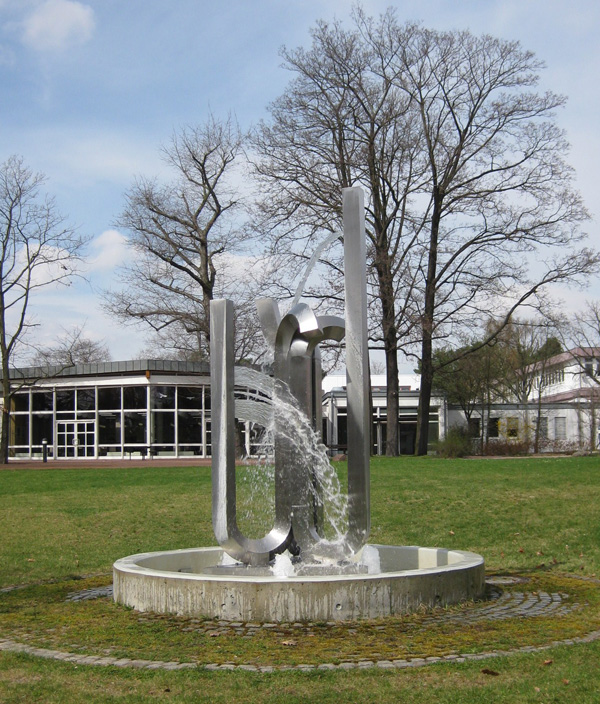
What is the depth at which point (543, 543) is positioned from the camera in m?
12.2

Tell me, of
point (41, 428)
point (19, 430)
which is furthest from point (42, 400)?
point (19, 430)

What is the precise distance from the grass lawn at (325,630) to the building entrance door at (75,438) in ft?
59.6

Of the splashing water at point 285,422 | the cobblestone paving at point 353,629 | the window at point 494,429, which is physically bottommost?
the cobblestone paving at point 353,629

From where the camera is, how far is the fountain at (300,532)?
7.28 m

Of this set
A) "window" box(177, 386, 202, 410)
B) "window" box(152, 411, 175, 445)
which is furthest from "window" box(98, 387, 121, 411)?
"window" box(177, 386, 202, 410)

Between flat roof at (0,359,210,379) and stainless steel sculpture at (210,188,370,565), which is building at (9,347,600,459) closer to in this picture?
flat roof at (0,359,210,379)

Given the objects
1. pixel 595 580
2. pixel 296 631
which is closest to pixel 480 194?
pixel 595 580

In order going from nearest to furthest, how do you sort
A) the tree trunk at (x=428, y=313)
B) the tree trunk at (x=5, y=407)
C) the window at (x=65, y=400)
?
Answer: 1. the tree trunk at (x=428, y=313)
2. the tree trunk at (x=5, y=407)
3. the window at (x=65, y=400)

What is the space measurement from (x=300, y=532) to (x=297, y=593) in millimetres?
1558

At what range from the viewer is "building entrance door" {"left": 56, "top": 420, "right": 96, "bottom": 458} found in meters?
40.8

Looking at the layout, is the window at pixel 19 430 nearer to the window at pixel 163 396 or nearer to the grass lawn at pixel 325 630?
the window at pixel 163 396

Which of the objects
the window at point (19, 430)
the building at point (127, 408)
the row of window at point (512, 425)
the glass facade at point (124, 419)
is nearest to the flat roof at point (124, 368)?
the building at point (127, 408)

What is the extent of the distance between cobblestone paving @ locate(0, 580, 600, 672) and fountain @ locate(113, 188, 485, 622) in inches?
7.8

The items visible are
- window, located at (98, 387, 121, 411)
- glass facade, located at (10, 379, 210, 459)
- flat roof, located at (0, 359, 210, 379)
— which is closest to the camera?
flat roof, located at (0, 359, 210, 379)
